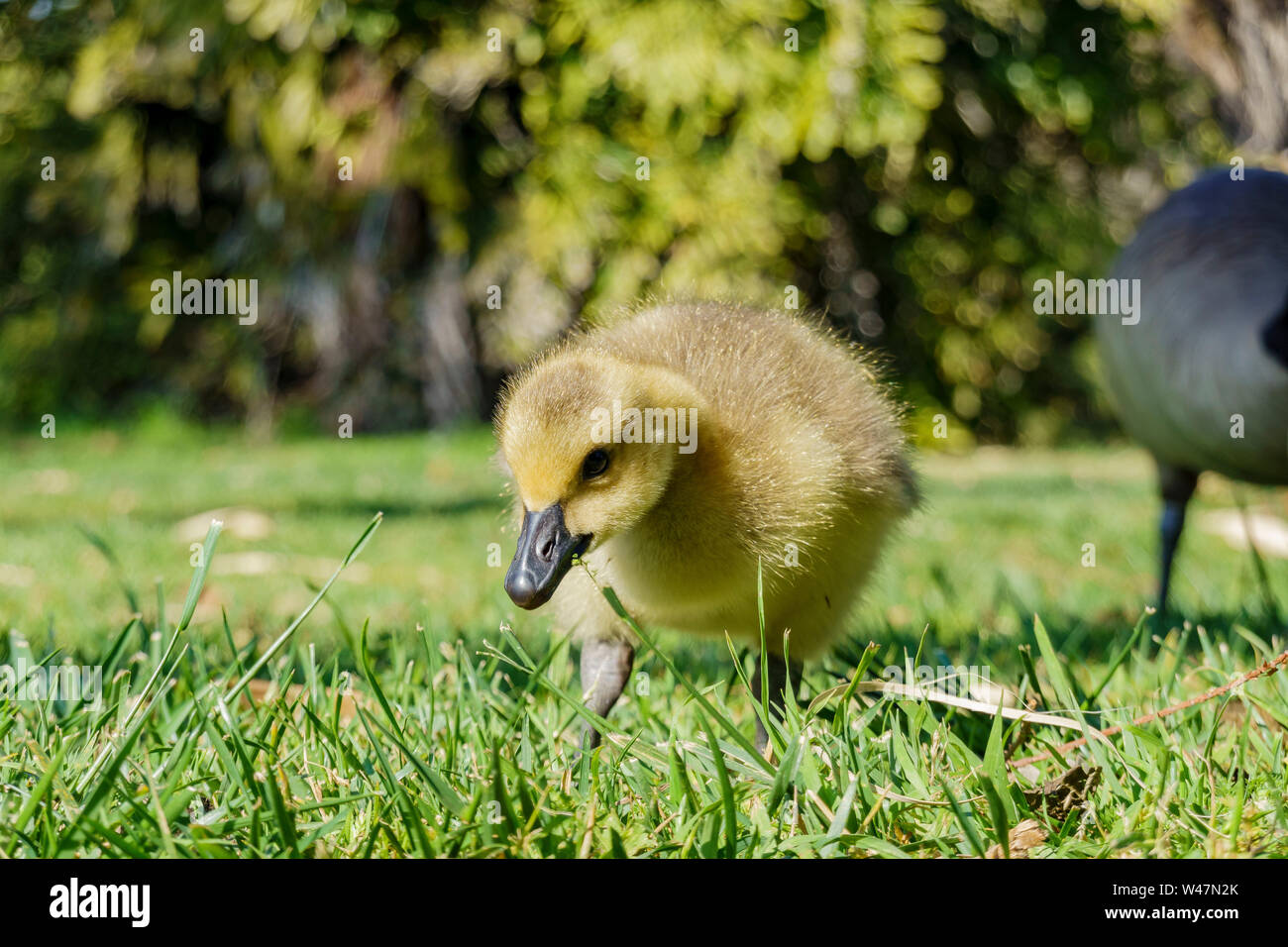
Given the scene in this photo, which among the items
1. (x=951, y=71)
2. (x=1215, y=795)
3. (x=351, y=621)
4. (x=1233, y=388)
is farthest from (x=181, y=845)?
(x=951, y=71)

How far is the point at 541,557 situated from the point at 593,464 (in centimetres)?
18

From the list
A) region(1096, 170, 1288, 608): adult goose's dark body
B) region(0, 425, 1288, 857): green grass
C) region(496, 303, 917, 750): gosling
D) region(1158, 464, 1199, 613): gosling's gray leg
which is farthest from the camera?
region(1158, 464, 1199, 613): gosling's gray leg

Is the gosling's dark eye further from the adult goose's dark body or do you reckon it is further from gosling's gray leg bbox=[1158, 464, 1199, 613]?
gosling's gray leg bbox=[1158, 464, 1199, 613]

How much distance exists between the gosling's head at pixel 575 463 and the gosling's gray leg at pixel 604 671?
290mm

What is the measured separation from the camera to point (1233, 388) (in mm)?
3352

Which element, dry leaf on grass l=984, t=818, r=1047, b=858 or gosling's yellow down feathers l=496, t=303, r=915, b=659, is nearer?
dry leaf on grass l=984, t=818, r=1047, b=858

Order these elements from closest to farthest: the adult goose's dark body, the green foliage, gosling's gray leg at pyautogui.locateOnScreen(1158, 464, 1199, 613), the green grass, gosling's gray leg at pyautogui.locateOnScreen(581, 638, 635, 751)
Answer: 1. the green grass
2. gosling's gray leg at pyautogui.locateOnScreen(581, 638, 635, 751)
3. the adult goose's dark body
4. gosling's gray leg at pyautogui.locateOnScreen(1158, 464, 1199, 613)
5. the green foliage

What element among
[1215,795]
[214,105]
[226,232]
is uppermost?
[214,105]

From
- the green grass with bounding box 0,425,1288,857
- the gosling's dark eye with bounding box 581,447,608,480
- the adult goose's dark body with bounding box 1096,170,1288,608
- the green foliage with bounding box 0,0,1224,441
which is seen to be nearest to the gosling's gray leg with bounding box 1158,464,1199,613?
the adult goose's dark body with bounding box 1096,170,1288,608

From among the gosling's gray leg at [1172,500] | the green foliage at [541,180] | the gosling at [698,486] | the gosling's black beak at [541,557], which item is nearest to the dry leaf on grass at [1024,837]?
the gosling at [698,486]

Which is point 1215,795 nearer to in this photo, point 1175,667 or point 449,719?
point 1175,667

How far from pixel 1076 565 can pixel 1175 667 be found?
2.95 m

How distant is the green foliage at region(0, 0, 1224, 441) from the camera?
813 cm

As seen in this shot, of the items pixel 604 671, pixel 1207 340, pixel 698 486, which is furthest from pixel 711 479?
pixel 1207 340
